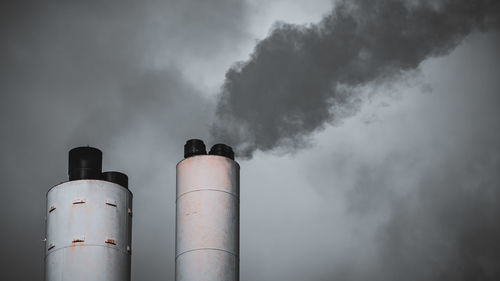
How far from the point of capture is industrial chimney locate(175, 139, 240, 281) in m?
31.8

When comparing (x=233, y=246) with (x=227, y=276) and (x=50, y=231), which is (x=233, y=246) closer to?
(x=227, y=276)

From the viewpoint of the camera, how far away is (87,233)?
32.3m

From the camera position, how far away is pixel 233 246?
106ft

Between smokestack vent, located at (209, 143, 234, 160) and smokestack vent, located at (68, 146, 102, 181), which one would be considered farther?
smokestack vent, located at (209, 143, 234, 160)

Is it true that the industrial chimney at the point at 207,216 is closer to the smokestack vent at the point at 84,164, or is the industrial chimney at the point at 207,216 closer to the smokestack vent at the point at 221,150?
the smokestack vent at the point at 221,150

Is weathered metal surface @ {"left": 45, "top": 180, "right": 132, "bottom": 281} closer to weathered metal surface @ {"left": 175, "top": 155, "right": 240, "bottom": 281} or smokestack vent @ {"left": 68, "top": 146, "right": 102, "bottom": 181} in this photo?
smokestack vent @ {"left": 68, "top": 146, "right": 102, "bottom": 181}

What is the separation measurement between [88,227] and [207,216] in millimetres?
3526

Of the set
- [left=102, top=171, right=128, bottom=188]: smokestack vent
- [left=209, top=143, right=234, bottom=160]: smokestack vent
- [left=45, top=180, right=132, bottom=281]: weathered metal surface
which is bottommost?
[left=45, top=180, right=132, bottom=281]: weathered metal surface

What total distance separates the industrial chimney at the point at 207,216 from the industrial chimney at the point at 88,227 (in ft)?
5.67

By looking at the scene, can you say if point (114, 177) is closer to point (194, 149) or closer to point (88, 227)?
point (88, 227)

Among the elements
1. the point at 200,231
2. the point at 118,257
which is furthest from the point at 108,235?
the point at 200,231

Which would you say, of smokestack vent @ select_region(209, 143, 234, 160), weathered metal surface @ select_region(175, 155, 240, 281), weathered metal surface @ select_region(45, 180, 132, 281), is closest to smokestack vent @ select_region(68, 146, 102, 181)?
weathered metal surface @ select_region(45, 180, 132, 281)

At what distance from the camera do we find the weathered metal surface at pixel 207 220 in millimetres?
31750

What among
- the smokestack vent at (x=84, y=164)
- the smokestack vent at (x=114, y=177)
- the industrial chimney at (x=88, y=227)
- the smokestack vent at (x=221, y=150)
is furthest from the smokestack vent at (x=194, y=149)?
the smokestack vent at (x=84, y=164)
